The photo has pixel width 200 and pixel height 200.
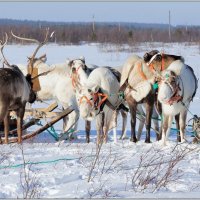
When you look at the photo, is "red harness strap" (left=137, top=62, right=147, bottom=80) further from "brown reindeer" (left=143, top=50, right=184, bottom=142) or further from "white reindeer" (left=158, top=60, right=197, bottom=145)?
"white reindeer" (left=158, top=60, right=197, bottom=145)

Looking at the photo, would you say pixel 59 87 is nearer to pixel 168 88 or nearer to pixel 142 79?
pixel 142 79

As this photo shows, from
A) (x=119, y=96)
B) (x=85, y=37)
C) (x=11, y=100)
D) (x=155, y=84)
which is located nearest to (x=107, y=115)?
(x=119, y=96)

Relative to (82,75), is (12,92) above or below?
below

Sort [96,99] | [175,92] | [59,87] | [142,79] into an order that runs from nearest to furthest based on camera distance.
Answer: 1. [175,92]
2. [96,99]
3. [142,79]
4. [59,87]

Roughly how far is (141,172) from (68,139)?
5540mm

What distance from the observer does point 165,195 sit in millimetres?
5602

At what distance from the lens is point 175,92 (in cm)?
928

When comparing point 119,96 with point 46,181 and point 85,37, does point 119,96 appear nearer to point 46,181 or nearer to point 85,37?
point 46,181

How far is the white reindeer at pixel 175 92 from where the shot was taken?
917 cm

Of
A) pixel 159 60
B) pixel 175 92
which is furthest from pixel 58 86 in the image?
pixel 175 92

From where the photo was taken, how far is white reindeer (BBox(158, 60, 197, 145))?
9172 mm

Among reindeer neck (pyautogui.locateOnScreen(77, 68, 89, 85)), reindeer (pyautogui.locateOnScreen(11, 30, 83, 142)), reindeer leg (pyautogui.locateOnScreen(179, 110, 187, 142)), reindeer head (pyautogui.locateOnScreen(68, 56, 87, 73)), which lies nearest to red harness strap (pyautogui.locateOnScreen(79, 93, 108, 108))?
reindeer neck (pyautogui.locateOnScreen(77, 68, 89, 85))

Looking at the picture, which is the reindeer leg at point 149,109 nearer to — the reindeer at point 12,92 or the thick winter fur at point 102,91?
the thick winter fur at point 102,91

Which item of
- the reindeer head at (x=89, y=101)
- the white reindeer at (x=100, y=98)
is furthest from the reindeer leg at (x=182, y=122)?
the reindeer head at (x=89, y=101)
